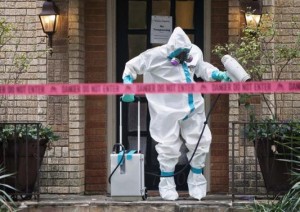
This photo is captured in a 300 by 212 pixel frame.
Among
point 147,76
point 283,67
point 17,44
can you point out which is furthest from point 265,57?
point 17,44

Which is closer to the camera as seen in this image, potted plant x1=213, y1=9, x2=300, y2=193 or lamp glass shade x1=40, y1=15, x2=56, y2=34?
potted plant x1=213, y1=9, x2=300, y2=193

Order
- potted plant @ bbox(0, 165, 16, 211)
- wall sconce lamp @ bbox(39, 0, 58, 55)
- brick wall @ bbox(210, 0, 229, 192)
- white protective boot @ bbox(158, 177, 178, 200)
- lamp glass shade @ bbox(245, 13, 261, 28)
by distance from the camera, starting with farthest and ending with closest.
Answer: brick wall @ bbox(210, 0, 229, 192)
wall sconce lamp @ bbox(39, 0, 58, 55)
lamp glass shade @ bbox(245, 13, 261, 28)
white protective boot @ bbox(158, 177, 178, 200)
potted plant @ bbox(0, 165, 16, 211)

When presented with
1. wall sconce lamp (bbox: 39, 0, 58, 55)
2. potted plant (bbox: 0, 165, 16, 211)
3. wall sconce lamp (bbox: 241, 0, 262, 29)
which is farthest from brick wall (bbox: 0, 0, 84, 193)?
wall sconce lamp (bbox: 241, 0, 262, 29)

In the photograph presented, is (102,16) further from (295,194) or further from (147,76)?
(295,194)

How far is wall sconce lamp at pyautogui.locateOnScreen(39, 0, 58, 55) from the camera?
37.4ft

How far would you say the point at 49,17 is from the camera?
37.6 feet

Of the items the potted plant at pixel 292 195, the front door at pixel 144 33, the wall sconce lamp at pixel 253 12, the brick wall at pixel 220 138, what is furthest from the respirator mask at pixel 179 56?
the potted plant at pixel 292 195

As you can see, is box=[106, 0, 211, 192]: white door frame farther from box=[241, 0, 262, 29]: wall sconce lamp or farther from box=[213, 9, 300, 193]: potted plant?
box=[241, 0, 262, 29]: wall sconce lamp

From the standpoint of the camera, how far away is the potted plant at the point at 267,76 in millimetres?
10469

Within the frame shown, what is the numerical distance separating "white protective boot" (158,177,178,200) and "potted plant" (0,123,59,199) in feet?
4.75

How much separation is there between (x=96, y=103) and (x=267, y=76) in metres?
2.27

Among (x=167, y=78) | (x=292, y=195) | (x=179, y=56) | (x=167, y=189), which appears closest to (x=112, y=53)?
(x=167, y=78)

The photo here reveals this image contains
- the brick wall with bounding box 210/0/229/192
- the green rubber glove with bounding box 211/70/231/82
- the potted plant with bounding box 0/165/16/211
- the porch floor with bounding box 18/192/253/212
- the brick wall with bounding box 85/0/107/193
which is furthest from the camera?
the brick wall with bounding box 85/0/107/193

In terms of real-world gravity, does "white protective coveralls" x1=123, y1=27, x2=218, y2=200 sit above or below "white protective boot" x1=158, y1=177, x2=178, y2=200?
above
